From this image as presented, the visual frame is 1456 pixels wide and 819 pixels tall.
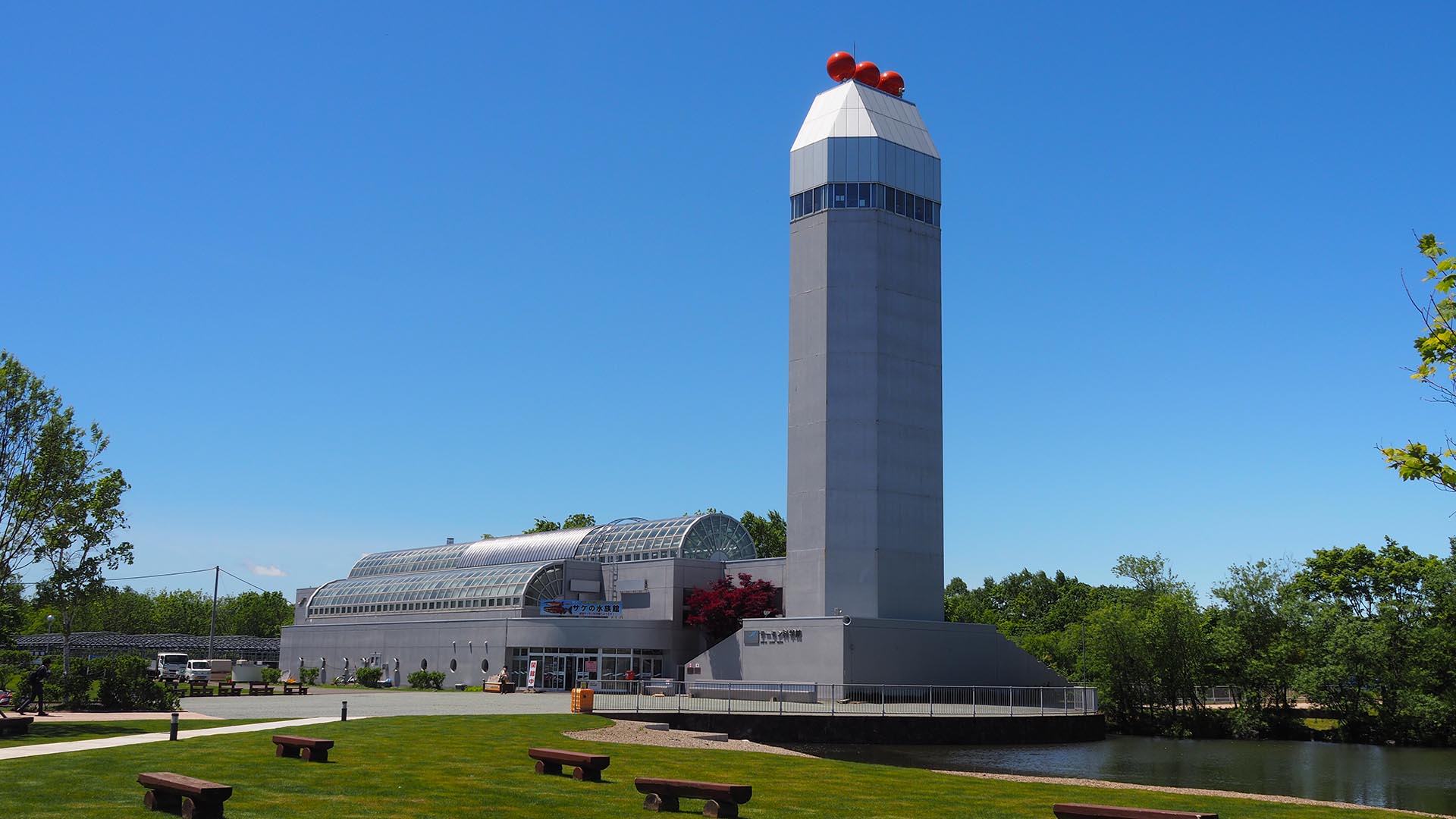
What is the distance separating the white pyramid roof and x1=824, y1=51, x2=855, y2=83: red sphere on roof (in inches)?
41.1

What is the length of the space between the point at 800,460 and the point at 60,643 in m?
80.1

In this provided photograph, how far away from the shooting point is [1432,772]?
42.2 m

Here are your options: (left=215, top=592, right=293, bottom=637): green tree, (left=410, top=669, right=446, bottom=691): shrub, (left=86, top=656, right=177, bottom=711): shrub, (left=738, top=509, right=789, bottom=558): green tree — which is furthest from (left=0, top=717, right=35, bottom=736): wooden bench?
(left=215, top=592, right=293, bottom=637): green tree

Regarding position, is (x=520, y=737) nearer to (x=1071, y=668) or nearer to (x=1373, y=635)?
(x=1373, y=635)

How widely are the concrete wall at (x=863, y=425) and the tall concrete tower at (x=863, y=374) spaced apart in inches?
2.7

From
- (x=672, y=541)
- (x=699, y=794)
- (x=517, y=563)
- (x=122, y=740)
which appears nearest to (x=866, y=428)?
(x=672, y=541)

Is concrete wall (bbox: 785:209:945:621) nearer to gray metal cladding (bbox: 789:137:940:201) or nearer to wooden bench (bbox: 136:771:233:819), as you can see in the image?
gray metal cladding (bbox: 789:137:940:201)

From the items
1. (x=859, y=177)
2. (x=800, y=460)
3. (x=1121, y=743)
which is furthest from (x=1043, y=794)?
(x=859, y=177)

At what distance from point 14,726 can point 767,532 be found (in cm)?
9338

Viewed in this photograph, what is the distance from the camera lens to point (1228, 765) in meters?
43.0

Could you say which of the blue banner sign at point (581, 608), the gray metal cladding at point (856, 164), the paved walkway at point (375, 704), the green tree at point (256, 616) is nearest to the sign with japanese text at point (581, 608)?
the blue banner sign at point (581, 608)

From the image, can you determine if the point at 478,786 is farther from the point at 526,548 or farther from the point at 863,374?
the point at 526,548

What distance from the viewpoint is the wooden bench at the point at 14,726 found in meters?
29.9

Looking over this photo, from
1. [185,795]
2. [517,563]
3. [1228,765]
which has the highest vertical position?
[517,563]
